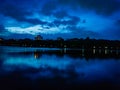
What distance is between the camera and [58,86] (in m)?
18.0

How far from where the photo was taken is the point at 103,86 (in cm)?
1856

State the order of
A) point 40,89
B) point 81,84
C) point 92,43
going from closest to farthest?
point 40,89 < point 81,84 < point 92,43

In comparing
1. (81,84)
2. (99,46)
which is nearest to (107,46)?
(99,46)

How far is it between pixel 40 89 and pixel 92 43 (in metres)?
177

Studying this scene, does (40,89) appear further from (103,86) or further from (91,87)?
(103,86)

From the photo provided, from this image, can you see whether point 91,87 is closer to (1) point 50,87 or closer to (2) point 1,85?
(1) point 50,87

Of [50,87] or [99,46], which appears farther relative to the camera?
[99,46]

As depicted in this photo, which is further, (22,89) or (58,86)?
(58,86)

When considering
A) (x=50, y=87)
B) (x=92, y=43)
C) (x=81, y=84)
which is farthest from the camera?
(x=92, y=43)

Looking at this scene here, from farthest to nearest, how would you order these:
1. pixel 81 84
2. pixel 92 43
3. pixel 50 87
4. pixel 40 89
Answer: pixel 92 43
pixel 81 84
pixel 50 87
pixel 40 89

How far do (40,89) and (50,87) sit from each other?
1.36 m

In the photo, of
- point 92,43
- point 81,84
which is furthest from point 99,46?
point 81,84

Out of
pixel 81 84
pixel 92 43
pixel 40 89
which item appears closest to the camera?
pixel 40 89

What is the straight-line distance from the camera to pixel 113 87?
18.3 m
